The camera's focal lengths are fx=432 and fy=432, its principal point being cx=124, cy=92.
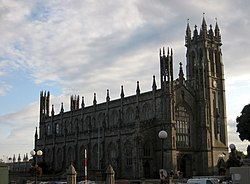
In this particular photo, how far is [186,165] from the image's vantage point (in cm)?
8094

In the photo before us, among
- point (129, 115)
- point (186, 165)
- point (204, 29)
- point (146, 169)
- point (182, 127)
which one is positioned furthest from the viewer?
point (204, 29)

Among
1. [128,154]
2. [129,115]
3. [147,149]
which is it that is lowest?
[128,154]

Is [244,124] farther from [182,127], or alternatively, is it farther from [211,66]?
[211,66]

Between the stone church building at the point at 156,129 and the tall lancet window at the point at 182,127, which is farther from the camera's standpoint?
the tall lancet window at the point at 182,127

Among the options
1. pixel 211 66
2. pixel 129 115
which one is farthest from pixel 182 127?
pixel 211 66

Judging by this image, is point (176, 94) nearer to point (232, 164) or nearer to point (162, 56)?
point (162, 56)

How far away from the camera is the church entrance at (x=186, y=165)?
7944 centimetres

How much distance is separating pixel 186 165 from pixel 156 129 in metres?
10.1

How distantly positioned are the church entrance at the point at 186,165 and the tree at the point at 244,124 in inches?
407

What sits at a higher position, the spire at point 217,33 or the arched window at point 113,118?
the spire at point 217,33

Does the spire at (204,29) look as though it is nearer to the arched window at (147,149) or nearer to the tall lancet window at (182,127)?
the tall lancet window at (182,127)

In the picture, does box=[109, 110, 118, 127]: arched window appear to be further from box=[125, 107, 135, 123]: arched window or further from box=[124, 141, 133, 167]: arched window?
box=[124, 141, 133, 167]: arched window

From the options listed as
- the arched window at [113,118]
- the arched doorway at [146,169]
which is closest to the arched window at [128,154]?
the arched doorway at [146,169]

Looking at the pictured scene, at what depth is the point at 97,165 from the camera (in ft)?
292
